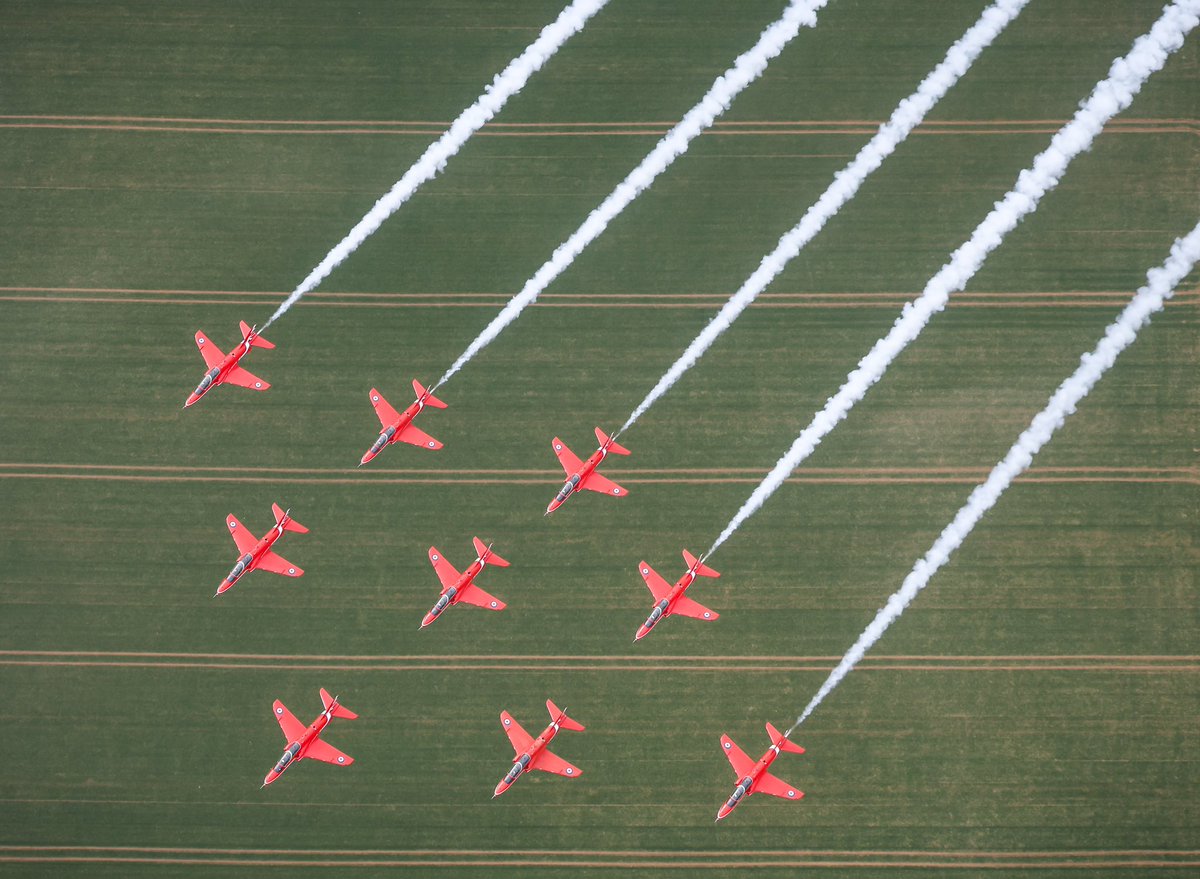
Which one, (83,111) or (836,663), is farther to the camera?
(83,111)

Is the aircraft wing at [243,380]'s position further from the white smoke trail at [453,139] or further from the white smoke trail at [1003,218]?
the white smoke trail at [1003,218]

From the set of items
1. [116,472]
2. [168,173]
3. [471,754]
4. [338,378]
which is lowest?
[471,754]

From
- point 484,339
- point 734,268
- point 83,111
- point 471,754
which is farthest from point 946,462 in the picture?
point 83,111

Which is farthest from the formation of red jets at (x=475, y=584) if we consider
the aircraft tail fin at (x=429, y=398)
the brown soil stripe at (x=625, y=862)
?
the brown soil stripe at (x=625, y=862)

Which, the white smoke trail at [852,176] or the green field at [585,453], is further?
the white smoke trail at [852,176]

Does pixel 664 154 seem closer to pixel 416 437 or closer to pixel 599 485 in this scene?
pixel 599 485

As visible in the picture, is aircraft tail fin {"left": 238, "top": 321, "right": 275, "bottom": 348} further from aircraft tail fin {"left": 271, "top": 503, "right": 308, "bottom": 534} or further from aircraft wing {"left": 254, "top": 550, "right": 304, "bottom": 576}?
aircraft wing {"left": 254, "top": 550, "right": 304, "bottom": 576}

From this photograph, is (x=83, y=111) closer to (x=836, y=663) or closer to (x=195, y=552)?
(x=195, y=552)

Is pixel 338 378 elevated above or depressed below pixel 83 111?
below
